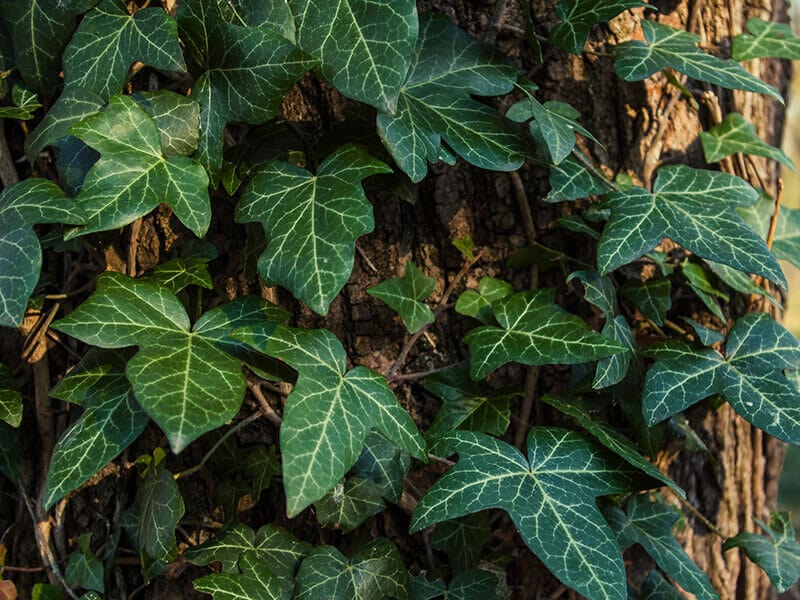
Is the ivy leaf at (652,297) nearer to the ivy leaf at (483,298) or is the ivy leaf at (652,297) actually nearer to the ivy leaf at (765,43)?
the ivy leaf at (483,298)

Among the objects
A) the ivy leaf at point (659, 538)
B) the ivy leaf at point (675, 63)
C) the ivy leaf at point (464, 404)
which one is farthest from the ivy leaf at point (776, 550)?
the ivy leaf at point (675, 63)

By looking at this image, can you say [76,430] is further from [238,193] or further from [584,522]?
[584,522]

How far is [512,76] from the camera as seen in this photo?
1143mm

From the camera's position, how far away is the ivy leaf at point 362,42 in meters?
0.96

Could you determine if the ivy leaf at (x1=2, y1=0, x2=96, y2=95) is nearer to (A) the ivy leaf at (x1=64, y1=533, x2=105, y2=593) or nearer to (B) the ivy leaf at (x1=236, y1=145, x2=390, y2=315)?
(B) the ivy leaf at (x1=236, y1=145, x2=390, y2=315)

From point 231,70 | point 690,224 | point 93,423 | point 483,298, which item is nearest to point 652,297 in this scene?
point 690,224

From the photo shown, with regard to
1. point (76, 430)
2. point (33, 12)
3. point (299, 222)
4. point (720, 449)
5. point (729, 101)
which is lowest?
point (720, 449)

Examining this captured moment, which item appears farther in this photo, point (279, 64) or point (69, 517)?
point (69, 517)

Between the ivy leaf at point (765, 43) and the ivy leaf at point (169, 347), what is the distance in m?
1.00

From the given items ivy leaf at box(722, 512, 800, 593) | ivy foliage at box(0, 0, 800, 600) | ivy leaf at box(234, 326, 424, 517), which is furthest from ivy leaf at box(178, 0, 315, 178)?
ivy leaf at box(722, 512, 800, 593)

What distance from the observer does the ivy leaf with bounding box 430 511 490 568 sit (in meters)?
1.18

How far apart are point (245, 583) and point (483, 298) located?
0.57 meters

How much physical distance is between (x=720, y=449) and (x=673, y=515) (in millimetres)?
270

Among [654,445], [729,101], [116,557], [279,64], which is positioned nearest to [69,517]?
[116,557]
